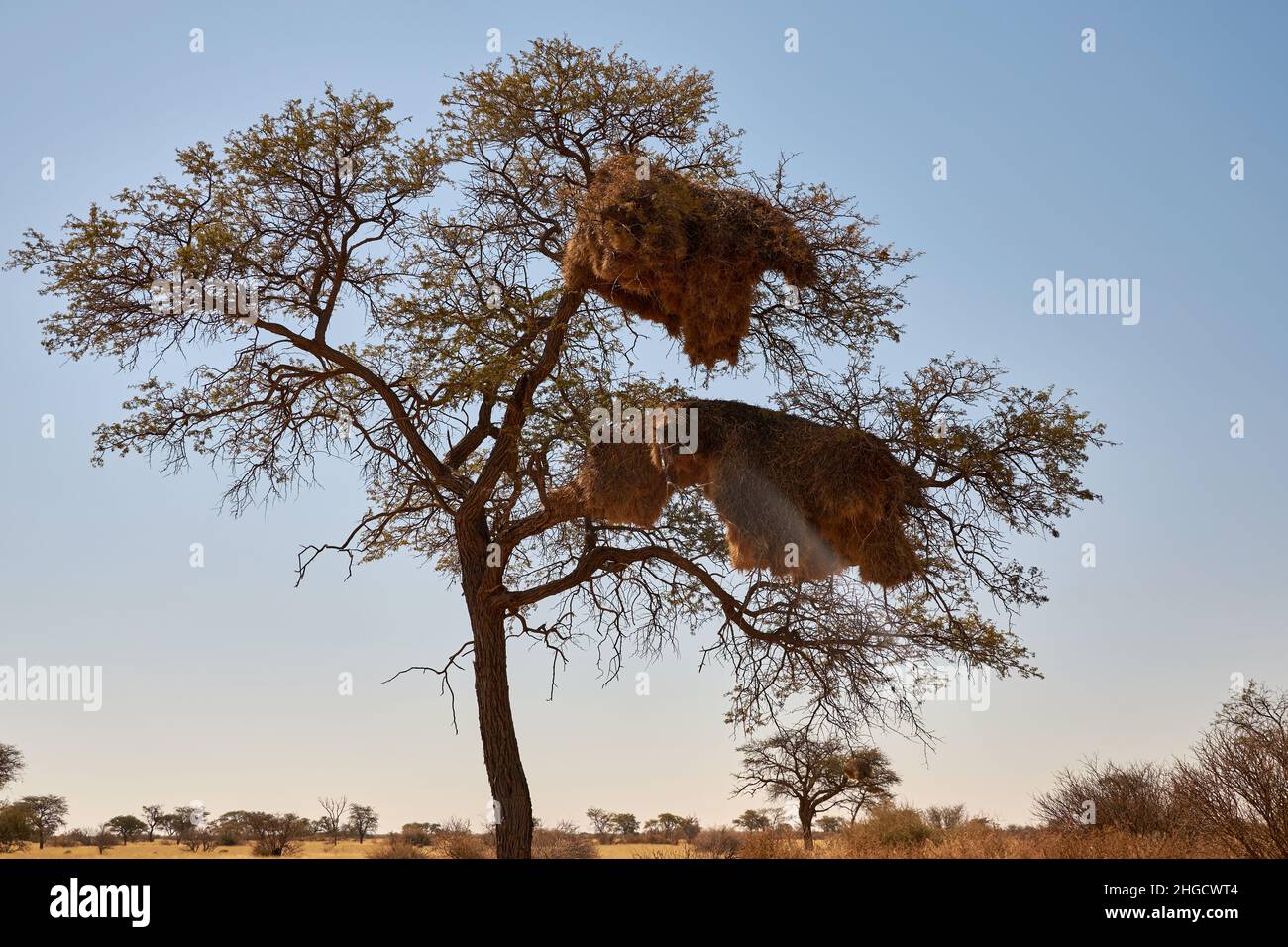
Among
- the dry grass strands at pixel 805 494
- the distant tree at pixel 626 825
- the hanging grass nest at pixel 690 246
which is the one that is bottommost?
the distant tree at pixel 626 825

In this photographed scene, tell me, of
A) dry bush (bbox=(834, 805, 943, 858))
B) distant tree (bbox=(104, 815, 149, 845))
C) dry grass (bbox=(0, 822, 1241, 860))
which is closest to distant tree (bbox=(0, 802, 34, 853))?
dry grass (bbox=(0, 822, 1241, 860))

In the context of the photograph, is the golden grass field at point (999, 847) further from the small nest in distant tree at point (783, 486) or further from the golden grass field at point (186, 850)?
the golden grass field at point (186, 850)

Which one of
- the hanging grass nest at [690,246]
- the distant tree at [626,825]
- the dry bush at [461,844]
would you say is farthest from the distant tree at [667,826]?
the hanging grass nest at [690,246]

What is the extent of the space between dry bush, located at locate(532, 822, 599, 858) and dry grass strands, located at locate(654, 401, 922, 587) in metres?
8.83

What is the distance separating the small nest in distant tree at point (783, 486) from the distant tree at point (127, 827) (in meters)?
28.1

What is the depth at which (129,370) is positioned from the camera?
48.1ft

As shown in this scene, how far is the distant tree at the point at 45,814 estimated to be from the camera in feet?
100

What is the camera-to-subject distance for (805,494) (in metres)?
12.8

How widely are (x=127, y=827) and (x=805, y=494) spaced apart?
3051cm

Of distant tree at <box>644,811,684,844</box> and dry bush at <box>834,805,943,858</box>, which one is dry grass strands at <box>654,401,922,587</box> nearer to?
dry bush at <box>834,805,943,858</box>

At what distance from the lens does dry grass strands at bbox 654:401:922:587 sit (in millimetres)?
12570

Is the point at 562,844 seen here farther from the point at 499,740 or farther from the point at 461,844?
the point at 499,740

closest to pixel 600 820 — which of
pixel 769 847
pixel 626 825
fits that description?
pixel 626 825
